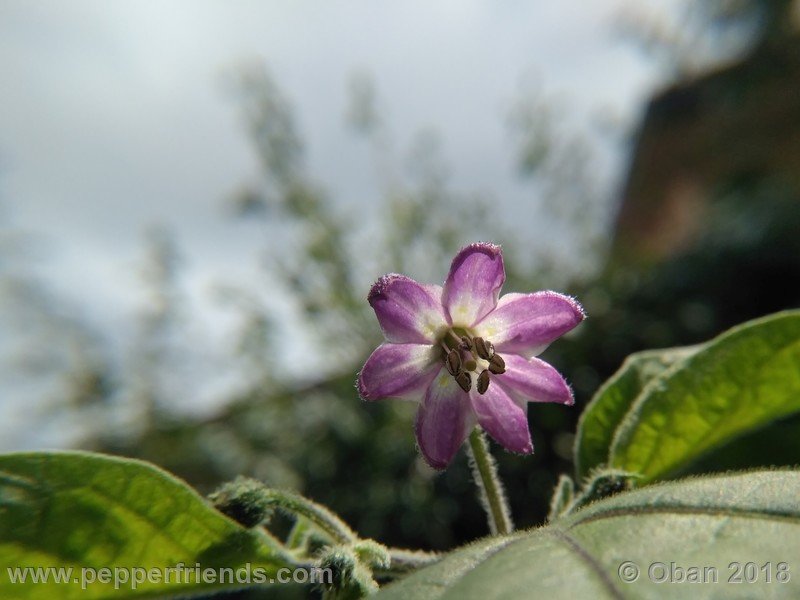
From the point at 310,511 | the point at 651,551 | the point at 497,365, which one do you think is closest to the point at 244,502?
the point at 310,511

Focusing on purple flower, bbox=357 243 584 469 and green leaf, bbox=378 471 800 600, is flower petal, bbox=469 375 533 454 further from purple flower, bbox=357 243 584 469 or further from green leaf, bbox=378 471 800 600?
green leaf, bbox=378 471 800 600

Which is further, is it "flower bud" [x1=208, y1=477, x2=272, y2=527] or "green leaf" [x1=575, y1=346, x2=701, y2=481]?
"green leaf" [x1=575, y1=346, x2=701, y2=481]

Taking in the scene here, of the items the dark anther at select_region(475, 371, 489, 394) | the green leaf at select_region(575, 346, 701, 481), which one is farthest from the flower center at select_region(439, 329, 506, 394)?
the green leaf at select_region(575, 346, 701, 481)

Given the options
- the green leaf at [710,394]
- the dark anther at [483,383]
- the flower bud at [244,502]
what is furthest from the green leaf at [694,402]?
the flower bud at [244,502]

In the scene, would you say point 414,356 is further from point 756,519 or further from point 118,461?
point 756,519

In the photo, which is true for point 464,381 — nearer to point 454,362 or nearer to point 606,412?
point 454,362

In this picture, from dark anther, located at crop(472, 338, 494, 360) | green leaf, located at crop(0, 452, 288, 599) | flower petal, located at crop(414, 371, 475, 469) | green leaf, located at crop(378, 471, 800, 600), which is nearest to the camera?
green leaf, located at crop(378, 471, 800, 600)

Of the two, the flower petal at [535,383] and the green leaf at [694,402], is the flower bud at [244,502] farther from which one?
the green leaf at [694,402]
